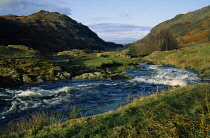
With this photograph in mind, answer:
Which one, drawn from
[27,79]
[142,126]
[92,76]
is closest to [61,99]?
[27,79]

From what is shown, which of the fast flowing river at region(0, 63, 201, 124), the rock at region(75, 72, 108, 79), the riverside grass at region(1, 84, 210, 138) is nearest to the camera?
the riverside grass at region(1, 84, 210, 138)

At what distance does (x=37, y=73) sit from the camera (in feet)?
82.8

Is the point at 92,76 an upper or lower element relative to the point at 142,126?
lower

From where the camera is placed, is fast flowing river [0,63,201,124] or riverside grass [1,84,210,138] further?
fast flowing river [0,63,201,124]

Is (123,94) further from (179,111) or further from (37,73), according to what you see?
(37,73)

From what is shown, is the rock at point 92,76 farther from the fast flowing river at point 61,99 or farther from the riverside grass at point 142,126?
the riverside grass at point 142,126

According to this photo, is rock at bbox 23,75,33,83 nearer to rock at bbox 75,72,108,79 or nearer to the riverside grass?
rock at bbox 75,72,108,79

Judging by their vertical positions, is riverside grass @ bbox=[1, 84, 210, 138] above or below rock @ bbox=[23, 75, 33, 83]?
below

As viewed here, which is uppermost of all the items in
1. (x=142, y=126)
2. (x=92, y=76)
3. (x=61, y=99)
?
(x=142, y=126)

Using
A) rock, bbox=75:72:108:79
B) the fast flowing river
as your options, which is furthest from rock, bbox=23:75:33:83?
rock, bbox=75:72:108:79

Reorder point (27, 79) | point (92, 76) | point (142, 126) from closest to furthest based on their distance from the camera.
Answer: point (142, 126) < point (27, 79) < point (92, 76)

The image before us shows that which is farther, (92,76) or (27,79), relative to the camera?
(92,76)

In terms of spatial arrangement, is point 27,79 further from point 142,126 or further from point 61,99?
point 142,126

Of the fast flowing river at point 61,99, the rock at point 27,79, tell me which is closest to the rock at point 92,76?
the fast flowing river at point 61,99
